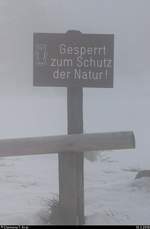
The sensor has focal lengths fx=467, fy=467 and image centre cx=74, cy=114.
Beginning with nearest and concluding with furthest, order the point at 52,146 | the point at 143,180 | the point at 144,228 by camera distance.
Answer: the point at 52,146 < the point at 144,228 < the point at 143,180

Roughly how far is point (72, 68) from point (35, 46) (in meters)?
0.27

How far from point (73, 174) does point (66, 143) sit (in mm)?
236

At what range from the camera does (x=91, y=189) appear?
3.14 metres

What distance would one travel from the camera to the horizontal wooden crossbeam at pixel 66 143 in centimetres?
281

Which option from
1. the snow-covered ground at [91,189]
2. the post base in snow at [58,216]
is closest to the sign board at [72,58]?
the snow-covered ground at [91,189]

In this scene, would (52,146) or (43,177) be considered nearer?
(52,146)

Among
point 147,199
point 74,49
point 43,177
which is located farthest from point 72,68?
point 147,199

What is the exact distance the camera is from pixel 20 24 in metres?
3.08

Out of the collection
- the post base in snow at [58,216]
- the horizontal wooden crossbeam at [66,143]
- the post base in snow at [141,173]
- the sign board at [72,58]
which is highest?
the sign board at [72,58]

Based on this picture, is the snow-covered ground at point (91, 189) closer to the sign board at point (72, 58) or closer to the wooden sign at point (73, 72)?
the wooden sign at point (73, 72)

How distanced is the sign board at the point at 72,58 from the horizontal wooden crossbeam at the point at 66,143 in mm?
359

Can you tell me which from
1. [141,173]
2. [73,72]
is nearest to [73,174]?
[141,173]

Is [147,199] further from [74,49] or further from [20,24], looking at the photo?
[20,24]

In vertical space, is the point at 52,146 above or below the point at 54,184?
above
